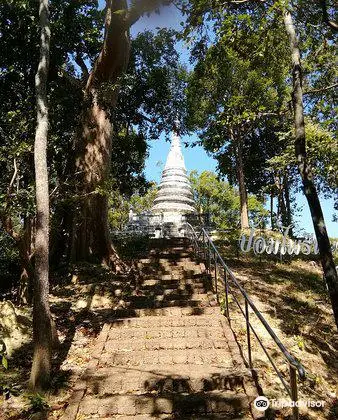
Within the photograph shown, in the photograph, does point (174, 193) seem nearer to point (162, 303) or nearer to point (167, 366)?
Result: point (162, 303)

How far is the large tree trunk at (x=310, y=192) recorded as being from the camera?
5.77m

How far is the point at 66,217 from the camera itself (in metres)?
12.7

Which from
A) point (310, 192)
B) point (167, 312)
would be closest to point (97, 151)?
point (167, 312)

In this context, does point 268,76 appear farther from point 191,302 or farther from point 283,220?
point 191,302

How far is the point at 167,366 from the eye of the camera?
18.6 feet

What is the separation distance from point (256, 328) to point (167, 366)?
308 centimetres

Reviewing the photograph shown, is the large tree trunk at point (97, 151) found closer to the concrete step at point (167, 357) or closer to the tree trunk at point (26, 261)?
the tree trunk at point (26, 261)

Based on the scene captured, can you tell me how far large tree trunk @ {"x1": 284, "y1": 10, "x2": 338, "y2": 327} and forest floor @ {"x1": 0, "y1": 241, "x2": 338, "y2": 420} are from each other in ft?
5.02

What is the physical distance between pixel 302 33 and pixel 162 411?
25.9ft

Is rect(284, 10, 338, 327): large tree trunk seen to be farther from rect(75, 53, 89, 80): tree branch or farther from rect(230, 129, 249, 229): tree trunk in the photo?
rect(230, 129, 249, 229): tree trunk

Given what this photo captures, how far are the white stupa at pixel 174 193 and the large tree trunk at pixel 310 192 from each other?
1601 centimetres

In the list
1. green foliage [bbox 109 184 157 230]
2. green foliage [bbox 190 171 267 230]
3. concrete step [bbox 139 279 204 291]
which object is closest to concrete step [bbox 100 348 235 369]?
concrete step [bbox 139 279 204 291]

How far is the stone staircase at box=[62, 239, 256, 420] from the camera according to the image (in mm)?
4676

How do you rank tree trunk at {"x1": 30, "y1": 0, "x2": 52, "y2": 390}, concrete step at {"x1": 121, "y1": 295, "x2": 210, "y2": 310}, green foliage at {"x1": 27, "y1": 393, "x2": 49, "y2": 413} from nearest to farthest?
green foliage at {"x1": 27, "y1": 393, "x2": 49, "y2": 413}, tree trunk at {"x1": 30, "y1": 0, "x2": 52, "y2": 390}, concrete step at {"x1": 121, "y1": 295, "x2": 210, "y2": 310}
